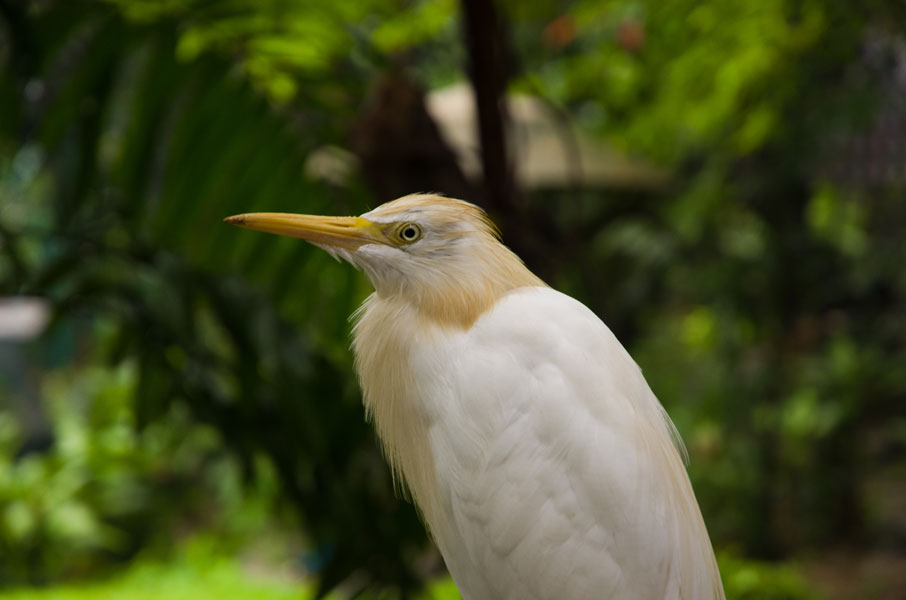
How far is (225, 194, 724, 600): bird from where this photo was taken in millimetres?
795

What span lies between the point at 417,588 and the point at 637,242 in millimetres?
3134

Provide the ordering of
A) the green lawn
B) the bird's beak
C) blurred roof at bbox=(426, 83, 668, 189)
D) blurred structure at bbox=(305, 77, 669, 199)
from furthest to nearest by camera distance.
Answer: the green lawn, blurred roof at bbox=(426, 83, 668, 189), blurred structure at bbox=(305, 77, 669, 199), the bird's beak

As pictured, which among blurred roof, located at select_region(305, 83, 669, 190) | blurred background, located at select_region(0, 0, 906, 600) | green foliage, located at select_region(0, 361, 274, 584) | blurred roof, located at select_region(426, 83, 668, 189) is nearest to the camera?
blurred background, located at select_region(0, 0, 906, 600)

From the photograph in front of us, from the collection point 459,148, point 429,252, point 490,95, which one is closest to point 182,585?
point 459,148

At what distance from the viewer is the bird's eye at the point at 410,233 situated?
80cm

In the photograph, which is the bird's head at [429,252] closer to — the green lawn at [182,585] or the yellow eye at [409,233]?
the yellow eye at [409,233]

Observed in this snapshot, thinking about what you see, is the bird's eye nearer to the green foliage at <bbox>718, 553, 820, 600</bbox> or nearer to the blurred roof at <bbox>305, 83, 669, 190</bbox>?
the blurred roof at <bbox>305, 83, 669, 190</bbox>

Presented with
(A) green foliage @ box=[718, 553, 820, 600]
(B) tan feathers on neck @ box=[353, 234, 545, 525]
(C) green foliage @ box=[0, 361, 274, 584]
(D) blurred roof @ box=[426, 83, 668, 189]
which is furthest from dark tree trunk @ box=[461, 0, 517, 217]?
(C) green foliage @ box=[0, 361, 274, 584]

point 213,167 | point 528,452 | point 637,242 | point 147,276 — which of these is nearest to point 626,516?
point 528,452

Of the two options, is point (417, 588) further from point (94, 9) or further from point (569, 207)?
point (569, 207)

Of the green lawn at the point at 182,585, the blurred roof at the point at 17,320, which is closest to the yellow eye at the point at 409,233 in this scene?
the green lawn at the point at 182,585

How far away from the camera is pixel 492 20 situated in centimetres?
153

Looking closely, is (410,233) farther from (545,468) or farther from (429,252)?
(545,468)

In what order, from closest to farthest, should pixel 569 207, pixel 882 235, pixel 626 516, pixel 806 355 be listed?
pixel 626 516 → pixel 882 235 → pixel 806 355 → pixel 569 207
